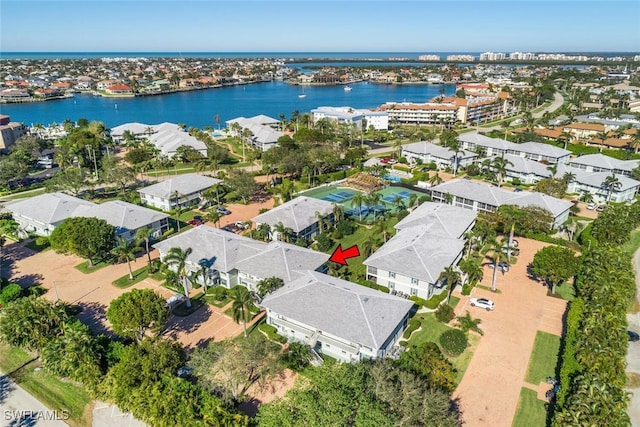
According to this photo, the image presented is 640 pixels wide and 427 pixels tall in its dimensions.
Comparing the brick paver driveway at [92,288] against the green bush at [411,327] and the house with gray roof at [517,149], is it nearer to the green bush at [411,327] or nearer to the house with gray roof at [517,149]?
the green bush at [411,327]

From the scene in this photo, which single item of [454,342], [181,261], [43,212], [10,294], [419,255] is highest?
[181,261]

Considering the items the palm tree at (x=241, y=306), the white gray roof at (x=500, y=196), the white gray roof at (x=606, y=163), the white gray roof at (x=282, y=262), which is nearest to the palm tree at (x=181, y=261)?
the white gray roof at (x=282, y=262)

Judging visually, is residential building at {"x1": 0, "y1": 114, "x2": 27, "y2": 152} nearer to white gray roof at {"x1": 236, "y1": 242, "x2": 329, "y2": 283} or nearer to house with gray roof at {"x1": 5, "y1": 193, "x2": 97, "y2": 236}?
house with gray roof at {"x1": 5, "y1": 193, "x2": 97, "y2": 236}

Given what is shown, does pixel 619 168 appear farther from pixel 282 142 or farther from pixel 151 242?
pixel 151 242

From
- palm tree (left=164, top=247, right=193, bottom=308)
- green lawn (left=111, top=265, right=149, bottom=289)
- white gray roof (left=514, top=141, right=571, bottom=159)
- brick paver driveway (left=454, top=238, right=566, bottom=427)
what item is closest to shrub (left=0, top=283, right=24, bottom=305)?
green lawn (left=111, top=265, right=149, bottom=289)

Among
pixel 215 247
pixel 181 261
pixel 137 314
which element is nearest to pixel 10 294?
pixel 137 314

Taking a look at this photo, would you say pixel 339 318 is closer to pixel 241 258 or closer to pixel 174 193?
pixel 241 258
